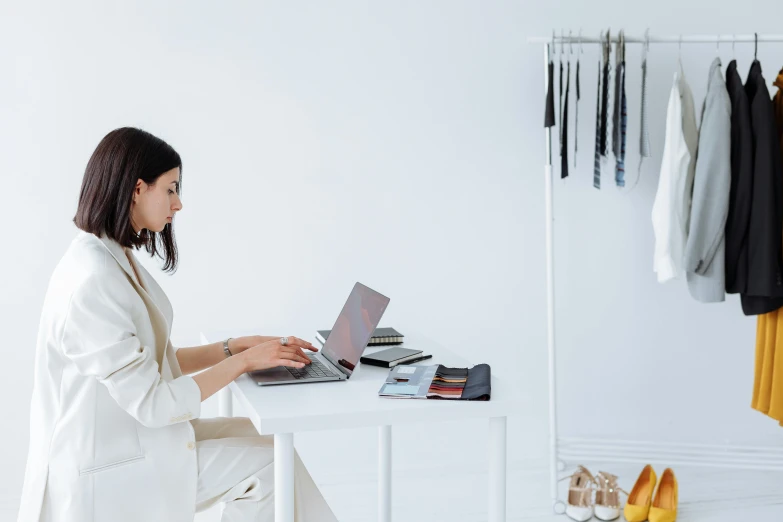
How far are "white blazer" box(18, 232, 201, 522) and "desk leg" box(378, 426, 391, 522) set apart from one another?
71cm

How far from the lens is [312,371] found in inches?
69.4

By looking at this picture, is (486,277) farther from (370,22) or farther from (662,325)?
(370,22)

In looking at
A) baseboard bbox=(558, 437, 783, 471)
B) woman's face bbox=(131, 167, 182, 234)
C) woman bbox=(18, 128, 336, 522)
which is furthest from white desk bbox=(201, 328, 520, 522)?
baseboard bbox=(558, 437, 783, 471)

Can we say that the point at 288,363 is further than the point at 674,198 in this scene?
No

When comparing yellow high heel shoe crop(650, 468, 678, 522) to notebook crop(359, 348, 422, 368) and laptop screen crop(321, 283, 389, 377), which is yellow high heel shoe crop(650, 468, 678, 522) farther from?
laptop screen crop(321, 283, 389, 377)

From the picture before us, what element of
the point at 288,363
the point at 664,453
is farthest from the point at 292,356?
the point at 664,453

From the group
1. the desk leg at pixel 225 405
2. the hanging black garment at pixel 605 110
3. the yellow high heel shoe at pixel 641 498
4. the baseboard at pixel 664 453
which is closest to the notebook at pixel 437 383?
the desk leg at pixel 225 405

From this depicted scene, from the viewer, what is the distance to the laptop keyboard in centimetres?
173

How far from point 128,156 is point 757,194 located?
1956 mm

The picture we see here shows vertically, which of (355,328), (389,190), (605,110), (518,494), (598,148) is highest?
(605,110)

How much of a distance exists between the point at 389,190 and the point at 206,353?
1.26 metres

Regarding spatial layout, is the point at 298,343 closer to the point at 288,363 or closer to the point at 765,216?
the point at 288,363

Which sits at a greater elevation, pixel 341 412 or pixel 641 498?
pixel 341 412

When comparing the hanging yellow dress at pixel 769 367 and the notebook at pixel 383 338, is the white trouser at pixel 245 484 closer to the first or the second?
the notebook at pixel 383 338
